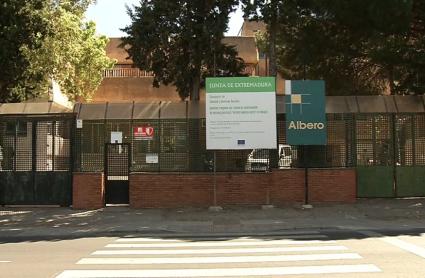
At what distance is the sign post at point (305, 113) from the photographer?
15484 mm

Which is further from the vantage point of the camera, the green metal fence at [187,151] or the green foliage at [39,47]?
the green foliage at [39,47]

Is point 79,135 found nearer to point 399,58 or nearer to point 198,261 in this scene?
point 198,261

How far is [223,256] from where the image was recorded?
8625 mm

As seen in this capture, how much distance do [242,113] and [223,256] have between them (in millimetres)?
7177

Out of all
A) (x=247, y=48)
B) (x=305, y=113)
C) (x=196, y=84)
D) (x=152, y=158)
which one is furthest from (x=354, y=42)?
(x=247, y=48)

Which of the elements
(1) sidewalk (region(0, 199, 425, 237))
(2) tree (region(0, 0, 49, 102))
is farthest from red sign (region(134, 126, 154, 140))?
(2) tree (region(0, 0, 49, 102))

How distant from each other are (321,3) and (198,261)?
11491mm

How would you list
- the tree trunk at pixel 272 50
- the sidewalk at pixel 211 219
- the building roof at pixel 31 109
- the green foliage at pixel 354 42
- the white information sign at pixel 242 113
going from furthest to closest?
the tree trunk at pixel 272 50 → the building roof at pixel 31 109 → the green foliage at pixel 354 42 → the white information sign at pixel 242 113 → the sidewalk at pixel 211 219

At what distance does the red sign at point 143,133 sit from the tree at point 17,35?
5.18 meters

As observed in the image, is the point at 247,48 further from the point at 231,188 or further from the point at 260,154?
the point at 231,188

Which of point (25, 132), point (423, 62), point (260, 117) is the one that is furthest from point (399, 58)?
point (25, 132)

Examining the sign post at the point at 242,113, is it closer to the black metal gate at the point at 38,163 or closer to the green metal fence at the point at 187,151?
the green metal fence at the point at 187,151

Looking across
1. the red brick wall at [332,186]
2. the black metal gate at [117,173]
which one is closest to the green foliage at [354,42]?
the red brick wall at [332,186]

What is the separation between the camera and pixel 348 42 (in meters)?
18.0
